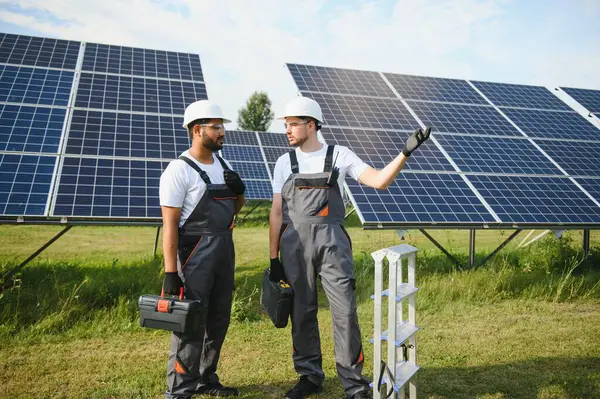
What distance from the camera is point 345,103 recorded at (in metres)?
9.94

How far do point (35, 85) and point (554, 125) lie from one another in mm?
10439

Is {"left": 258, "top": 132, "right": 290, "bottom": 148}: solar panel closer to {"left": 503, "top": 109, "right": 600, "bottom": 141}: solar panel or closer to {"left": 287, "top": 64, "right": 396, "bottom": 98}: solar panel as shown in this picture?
{"left": 287, "top": 64, "right": 396, "bottom": 98}: solar panel

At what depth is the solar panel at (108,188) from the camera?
6.27 meters

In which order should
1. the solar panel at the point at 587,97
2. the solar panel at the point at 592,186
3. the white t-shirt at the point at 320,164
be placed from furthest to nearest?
the solar panel at the point at 587,97 → the solar panel at the point at 592,186 → the white t-shirt at the point at 320,164

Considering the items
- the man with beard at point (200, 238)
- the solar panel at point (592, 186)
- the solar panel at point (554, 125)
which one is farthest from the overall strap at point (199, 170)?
the solar panel at point (554, 125)

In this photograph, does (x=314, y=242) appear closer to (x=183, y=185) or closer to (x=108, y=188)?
(x=183, y=185)

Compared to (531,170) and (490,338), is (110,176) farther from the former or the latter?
(531,170)

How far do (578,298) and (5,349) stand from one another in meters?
7.52

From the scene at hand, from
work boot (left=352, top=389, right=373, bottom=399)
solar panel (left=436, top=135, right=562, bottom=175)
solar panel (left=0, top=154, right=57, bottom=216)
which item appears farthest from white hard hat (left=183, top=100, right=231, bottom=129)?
solar panel (left=436, top=135, right=562, bottom=175)

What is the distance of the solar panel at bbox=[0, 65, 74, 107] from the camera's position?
781cm

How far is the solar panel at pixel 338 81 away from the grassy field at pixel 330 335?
380 centimetres

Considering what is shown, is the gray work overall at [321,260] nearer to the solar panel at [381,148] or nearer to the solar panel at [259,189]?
the solar panel at [381,148]

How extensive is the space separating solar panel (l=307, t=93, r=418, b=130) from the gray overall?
18.0 feet

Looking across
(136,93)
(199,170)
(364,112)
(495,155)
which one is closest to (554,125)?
(495,155)
